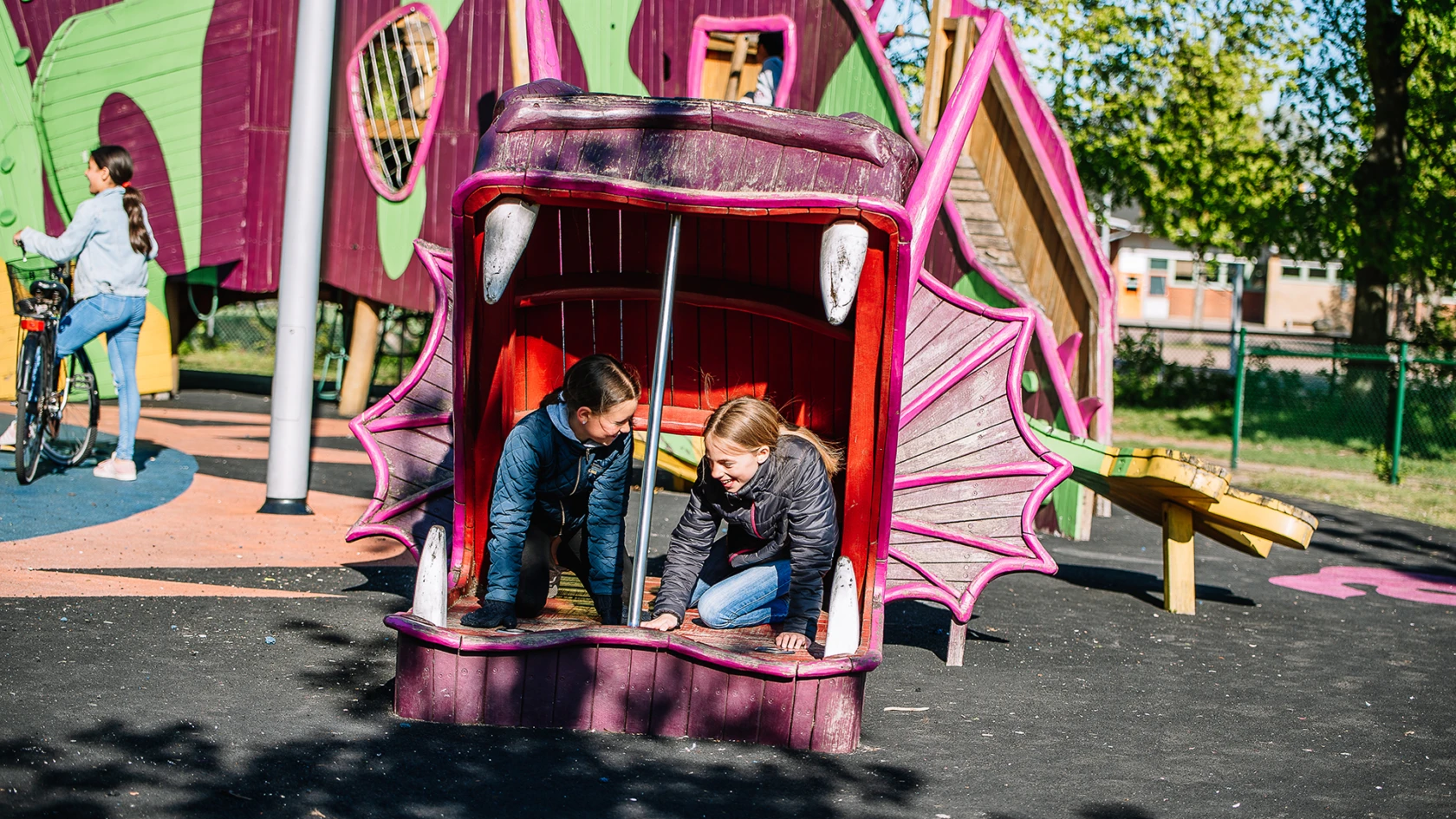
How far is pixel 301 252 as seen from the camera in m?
7.49

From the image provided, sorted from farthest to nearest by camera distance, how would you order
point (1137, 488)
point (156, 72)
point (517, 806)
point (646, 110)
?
point (156, 72) < point (1137, 488) < point (646, 110) < point (517, 806)

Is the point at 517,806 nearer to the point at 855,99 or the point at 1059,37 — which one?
the point at 855,99

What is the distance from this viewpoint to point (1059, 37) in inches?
789

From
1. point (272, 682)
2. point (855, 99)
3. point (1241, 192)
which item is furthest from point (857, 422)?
point (1241, 192)

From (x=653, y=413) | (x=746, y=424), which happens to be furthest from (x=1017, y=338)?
(x=653, y=413)

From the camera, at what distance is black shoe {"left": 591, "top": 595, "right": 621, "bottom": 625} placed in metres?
4.62

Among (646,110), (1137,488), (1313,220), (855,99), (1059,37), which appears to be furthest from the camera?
(1059,37)

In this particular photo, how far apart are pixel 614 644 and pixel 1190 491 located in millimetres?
3649

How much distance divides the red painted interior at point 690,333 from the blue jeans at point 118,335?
400 cm

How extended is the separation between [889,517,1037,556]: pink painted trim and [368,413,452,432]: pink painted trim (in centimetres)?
192

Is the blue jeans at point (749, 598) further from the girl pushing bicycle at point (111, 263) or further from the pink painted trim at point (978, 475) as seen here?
the girl pushing bicycle at point (111, 263)

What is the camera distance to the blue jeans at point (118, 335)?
25.7ft

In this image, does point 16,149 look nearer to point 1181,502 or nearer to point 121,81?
point 121,81

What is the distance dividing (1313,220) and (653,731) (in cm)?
1713
